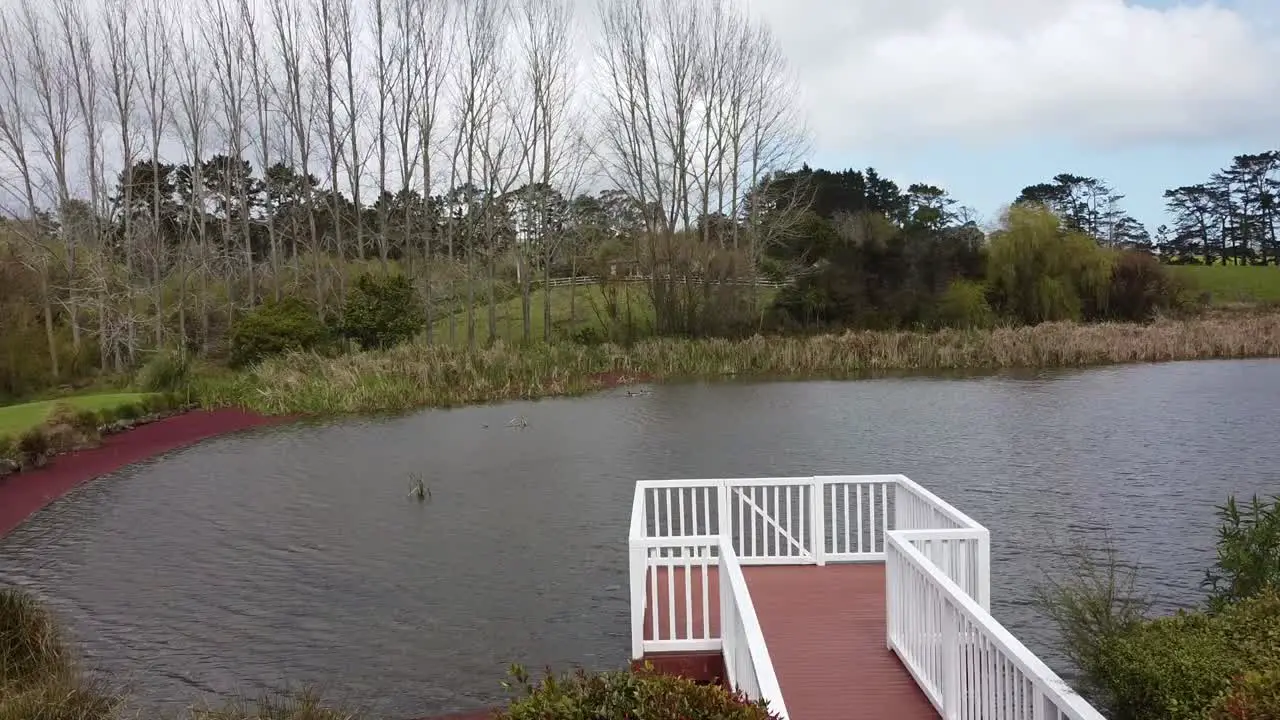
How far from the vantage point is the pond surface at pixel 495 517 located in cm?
765

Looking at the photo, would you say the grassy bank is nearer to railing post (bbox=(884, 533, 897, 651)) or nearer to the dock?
the dock

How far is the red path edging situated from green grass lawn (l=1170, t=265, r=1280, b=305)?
39.8 meters

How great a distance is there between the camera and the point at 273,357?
1006 inches

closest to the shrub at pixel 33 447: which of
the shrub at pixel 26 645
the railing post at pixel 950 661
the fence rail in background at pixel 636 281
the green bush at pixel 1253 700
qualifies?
the shrub at pixel 26 645

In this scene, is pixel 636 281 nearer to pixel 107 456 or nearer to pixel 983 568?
pixel 107 456

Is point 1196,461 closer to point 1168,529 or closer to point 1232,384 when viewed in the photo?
point 1168,529

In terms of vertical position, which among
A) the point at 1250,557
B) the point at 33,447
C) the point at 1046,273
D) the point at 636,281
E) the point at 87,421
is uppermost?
the point at 636,281

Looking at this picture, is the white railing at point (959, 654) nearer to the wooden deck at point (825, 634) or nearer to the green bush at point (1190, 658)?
the wooden deck at point (825, 634)

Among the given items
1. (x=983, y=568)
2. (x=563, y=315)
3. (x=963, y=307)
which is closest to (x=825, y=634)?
(x=983, y=568)

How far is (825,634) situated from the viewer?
20.4ft

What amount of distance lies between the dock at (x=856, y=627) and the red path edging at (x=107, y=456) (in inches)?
386

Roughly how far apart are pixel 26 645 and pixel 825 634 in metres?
5.90

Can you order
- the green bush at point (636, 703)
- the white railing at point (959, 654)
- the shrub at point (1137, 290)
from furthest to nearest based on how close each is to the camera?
the shrub at point (1137, 290) → the white railing at point (959, 654) → the green bush at point (636, 703)

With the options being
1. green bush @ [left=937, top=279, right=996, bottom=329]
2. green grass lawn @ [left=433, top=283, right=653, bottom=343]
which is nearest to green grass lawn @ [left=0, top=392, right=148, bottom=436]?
green grass lawn @ [left=433, top=283, right=653, bottom=343]
